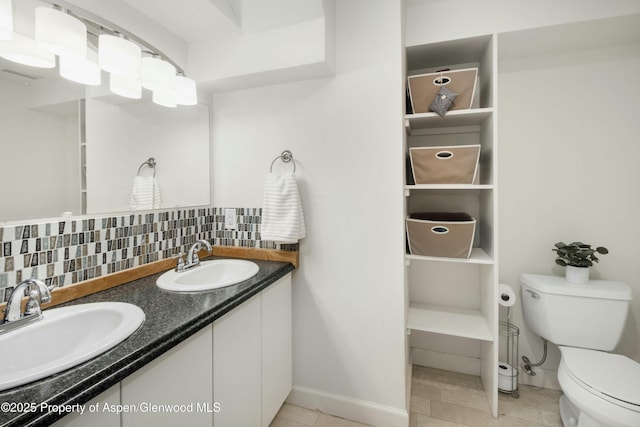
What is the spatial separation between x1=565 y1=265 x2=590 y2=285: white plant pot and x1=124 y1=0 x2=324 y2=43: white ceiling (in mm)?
1999

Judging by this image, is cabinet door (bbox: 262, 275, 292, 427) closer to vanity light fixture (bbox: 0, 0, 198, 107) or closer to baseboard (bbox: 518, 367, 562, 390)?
vanity light fixture (bbox: 0, 0, 198, 107)

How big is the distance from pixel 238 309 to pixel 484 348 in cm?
161

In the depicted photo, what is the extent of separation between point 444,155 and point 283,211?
948mm

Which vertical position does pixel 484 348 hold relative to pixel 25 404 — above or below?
below

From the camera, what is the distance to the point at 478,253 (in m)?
1.65

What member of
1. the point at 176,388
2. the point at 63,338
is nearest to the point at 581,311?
the point at 176,388

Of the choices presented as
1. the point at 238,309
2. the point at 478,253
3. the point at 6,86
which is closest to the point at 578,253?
the point at 478,253

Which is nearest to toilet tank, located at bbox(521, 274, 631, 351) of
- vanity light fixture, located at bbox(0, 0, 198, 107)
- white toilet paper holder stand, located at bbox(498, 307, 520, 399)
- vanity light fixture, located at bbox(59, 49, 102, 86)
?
white toilet paper holder stand, located at bbox(498, 307, 520, 399)

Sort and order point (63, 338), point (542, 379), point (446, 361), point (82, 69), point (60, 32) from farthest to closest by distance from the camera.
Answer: point (446, 361)
point (542, 379)
point (82, 69)
point (60, 32)
point (63, 338)

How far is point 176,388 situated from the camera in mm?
874

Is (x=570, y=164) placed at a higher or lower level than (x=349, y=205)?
higher

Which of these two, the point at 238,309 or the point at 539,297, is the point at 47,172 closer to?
the point at 238,309

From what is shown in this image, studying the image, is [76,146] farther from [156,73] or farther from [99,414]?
[99,414]

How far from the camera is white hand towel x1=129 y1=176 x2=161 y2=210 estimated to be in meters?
1.40
